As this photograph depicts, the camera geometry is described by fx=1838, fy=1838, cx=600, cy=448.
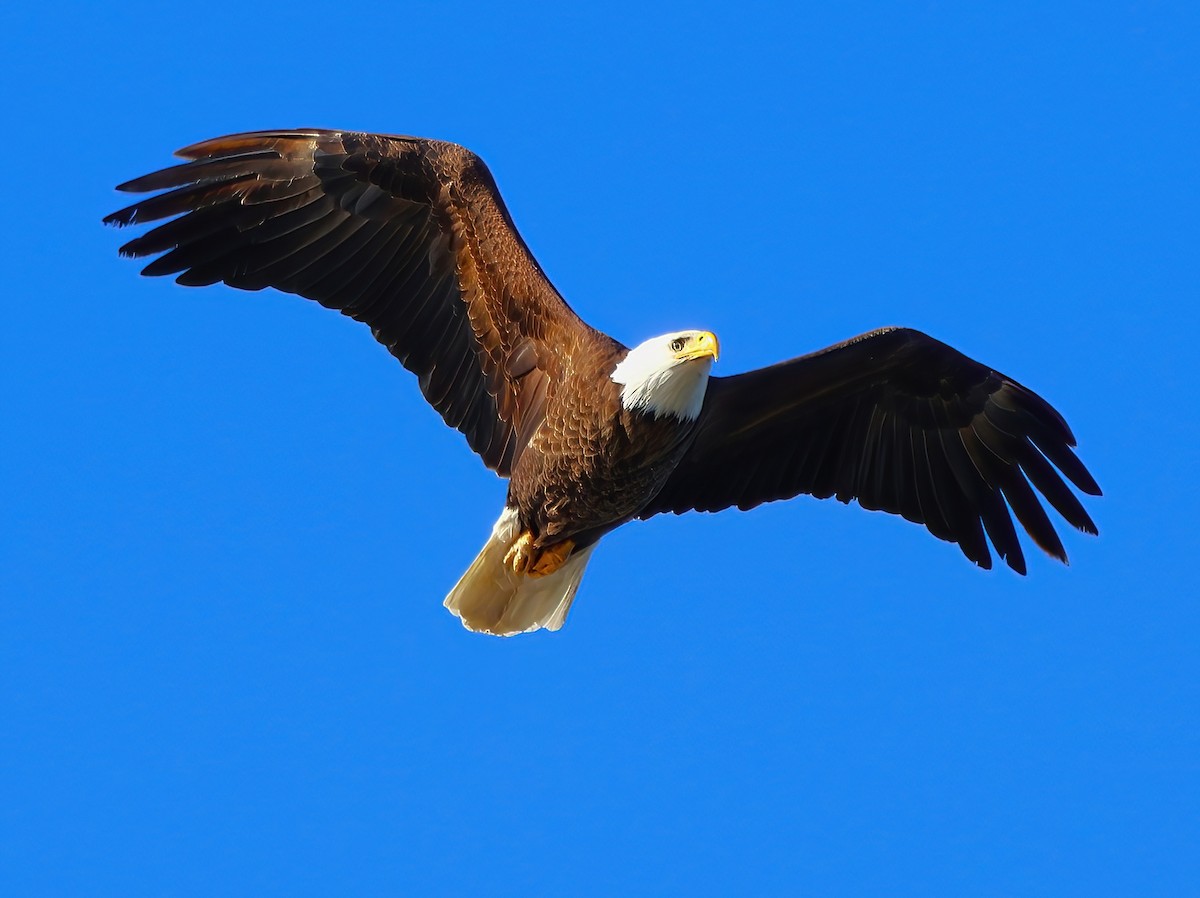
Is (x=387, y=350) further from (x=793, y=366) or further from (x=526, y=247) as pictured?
(x=793, y=366)

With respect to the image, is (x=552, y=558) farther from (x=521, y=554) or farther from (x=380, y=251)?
(x=380, y=251)

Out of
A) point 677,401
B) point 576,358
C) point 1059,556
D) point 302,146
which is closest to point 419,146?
point 302,146

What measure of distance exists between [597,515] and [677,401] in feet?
3.15

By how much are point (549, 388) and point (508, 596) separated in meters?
1.66

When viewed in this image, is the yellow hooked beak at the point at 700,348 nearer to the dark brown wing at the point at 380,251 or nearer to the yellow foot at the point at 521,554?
the dark brown wing at the point at 380,251

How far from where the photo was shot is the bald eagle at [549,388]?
10039 millimetres

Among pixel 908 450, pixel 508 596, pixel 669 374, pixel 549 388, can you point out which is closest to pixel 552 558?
pixel 508 596

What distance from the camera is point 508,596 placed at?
37.4 ft

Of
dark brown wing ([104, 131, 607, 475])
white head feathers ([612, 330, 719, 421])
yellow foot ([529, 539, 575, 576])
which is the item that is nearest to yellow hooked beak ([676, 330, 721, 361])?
white head feathers ([612, 330, 719, 421])

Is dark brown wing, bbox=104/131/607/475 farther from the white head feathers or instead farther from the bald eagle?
the white head feathers

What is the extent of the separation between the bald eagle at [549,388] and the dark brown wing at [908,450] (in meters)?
0.01

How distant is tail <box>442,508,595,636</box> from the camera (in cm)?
1128

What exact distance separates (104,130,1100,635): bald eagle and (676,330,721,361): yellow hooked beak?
0.06 ft

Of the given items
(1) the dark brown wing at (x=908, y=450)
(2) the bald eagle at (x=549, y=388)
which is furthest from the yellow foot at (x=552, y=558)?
(1) the dark brown wing at (x=908, y=450)
